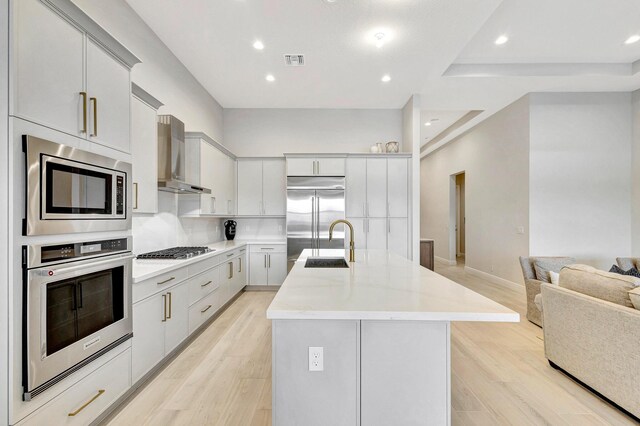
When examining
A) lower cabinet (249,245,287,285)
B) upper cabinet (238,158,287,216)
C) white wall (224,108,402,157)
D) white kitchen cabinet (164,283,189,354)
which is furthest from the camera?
white wall (224,108,402,157)

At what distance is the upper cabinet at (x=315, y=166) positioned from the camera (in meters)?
4.80

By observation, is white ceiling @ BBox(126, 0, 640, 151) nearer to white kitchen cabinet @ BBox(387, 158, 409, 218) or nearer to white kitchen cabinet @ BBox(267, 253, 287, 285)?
white kitchen cabinet @ BBox(387, 158, 409, 218)

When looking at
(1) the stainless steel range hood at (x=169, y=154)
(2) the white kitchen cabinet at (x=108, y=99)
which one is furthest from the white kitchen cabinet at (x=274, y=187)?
(2) the white kitchen cabinet at (x=108, y=99)

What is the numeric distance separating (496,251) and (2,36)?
6.26m

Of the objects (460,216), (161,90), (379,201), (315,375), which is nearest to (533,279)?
(379,201)

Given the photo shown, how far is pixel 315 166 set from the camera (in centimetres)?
480

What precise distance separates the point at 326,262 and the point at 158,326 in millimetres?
1425

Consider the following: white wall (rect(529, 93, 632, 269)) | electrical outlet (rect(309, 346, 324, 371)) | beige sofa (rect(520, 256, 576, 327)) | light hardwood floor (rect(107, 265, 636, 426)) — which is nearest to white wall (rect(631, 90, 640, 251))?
white wall (rect(529, 93, 632, 269))

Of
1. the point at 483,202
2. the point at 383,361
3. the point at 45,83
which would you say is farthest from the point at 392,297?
the point at 483,202

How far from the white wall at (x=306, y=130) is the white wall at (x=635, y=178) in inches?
134

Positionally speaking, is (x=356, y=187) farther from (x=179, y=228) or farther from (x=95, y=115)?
(x=95, y=115)

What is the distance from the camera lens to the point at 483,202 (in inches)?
228

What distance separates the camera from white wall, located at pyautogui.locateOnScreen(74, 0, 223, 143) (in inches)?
98.9

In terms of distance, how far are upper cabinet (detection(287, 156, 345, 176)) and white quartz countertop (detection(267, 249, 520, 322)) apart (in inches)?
115
